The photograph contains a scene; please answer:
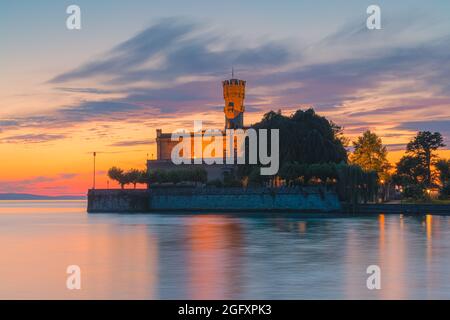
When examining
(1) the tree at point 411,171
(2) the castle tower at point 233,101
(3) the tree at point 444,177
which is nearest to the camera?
(3) the tree at point 444,177

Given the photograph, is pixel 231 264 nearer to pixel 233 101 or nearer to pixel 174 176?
pixel 174 176

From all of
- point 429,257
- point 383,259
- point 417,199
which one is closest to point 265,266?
point 383,259

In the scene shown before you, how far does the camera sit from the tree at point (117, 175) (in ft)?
450

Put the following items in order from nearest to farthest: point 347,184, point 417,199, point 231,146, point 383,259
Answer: point 383,259
point 347,184
point 417,199
point 231,146

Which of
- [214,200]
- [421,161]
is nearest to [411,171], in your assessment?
[421,161]

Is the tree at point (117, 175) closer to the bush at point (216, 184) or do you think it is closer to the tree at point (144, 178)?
the tree at point (144, 178)

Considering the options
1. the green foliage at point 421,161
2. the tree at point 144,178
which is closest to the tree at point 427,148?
the green foliage at point 421,161

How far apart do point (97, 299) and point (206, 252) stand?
19060 mm

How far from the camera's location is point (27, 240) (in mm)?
63312

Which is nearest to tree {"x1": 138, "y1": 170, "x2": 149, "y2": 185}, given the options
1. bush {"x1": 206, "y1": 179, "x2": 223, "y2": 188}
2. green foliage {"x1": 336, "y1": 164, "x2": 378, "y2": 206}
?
bush {"x1": 206, "y1": 179, "x2": 223, "y2": 188}

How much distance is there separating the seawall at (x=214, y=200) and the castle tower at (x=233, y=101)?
4586 cm

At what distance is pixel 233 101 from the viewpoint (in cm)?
16100
